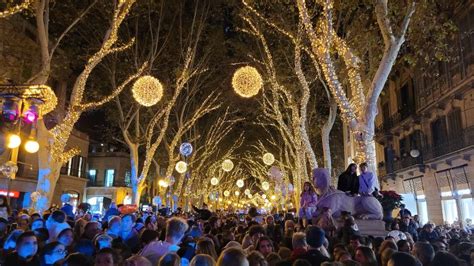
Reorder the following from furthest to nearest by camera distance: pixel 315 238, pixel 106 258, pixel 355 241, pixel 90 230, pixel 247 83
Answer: pixel 247 83
pixel 90 230
pixel 355 241
pixel 315 238
pixel 106 258

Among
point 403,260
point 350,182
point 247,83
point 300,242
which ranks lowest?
point 403,260

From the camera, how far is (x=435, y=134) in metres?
27.4

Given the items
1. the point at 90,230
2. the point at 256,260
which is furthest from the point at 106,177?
the point at 256,260

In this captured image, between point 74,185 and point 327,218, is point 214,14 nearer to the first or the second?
point 327,218

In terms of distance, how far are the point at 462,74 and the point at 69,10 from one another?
66.8 ft

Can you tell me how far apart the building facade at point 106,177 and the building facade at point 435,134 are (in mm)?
29590

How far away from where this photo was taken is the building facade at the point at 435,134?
72.9 ft

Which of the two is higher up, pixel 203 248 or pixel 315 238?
pixel 315 238

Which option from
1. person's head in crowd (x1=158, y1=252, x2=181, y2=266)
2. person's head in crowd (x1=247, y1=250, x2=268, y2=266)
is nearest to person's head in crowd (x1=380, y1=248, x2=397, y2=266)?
person's head in crowd (x1=247, y1=250, x2=268, y2=266)

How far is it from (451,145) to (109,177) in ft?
123

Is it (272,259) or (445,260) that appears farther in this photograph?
(272,259)

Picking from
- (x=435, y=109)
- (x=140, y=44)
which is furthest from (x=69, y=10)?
(x=435, y=109)

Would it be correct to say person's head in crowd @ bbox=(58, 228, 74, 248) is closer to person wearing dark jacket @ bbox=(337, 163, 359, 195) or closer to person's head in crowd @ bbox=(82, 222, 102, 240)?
person's head in crowd @ bbox=(82, 222, 102, 240)

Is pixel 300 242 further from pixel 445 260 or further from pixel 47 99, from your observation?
pixel 47 99
